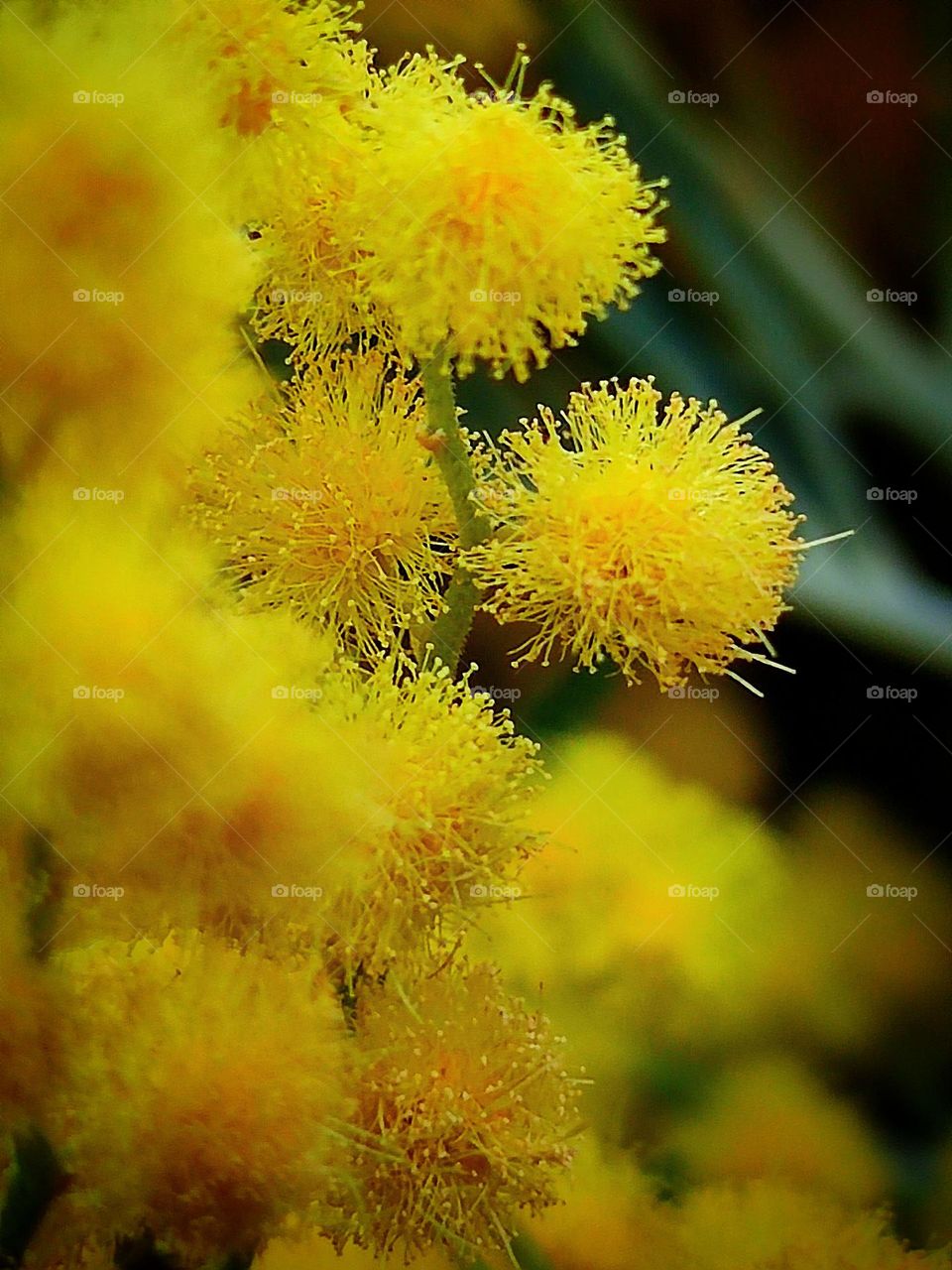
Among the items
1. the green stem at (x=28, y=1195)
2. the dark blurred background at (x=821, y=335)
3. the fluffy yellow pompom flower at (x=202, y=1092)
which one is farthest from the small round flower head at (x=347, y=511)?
the green stem at (x=28, y=1195)

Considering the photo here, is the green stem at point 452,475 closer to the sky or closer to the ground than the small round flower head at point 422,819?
closer to the sky

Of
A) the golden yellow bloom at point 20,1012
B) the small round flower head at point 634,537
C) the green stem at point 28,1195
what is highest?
the small round flower head at point 634,537

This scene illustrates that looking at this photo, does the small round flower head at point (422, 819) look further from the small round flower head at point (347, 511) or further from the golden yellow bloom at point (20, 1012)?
the golden yellow bloom at point (20, 1012)

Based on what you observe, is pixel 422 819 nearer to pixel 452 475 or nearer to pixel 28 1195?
pixel 452 475

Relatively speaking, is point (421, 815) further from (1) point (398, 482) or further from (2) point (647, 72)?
(2) point (647, 72)

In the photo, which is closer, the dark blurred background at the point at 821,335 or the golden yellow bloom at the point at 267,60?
the golden yellow bloom at the point at 267,60

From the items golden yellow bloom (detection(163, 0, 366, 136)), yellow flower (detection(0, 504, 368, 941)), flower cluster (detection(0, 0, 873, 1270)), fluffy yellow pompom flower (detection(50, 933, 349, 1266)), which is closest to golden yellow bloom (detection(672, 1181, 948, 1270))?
flower cluster (detection(0, 0, 873, 1270))

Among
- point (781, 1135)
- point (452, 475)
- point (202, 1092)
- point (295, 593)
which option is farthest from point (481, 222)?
point (781, 1135)
